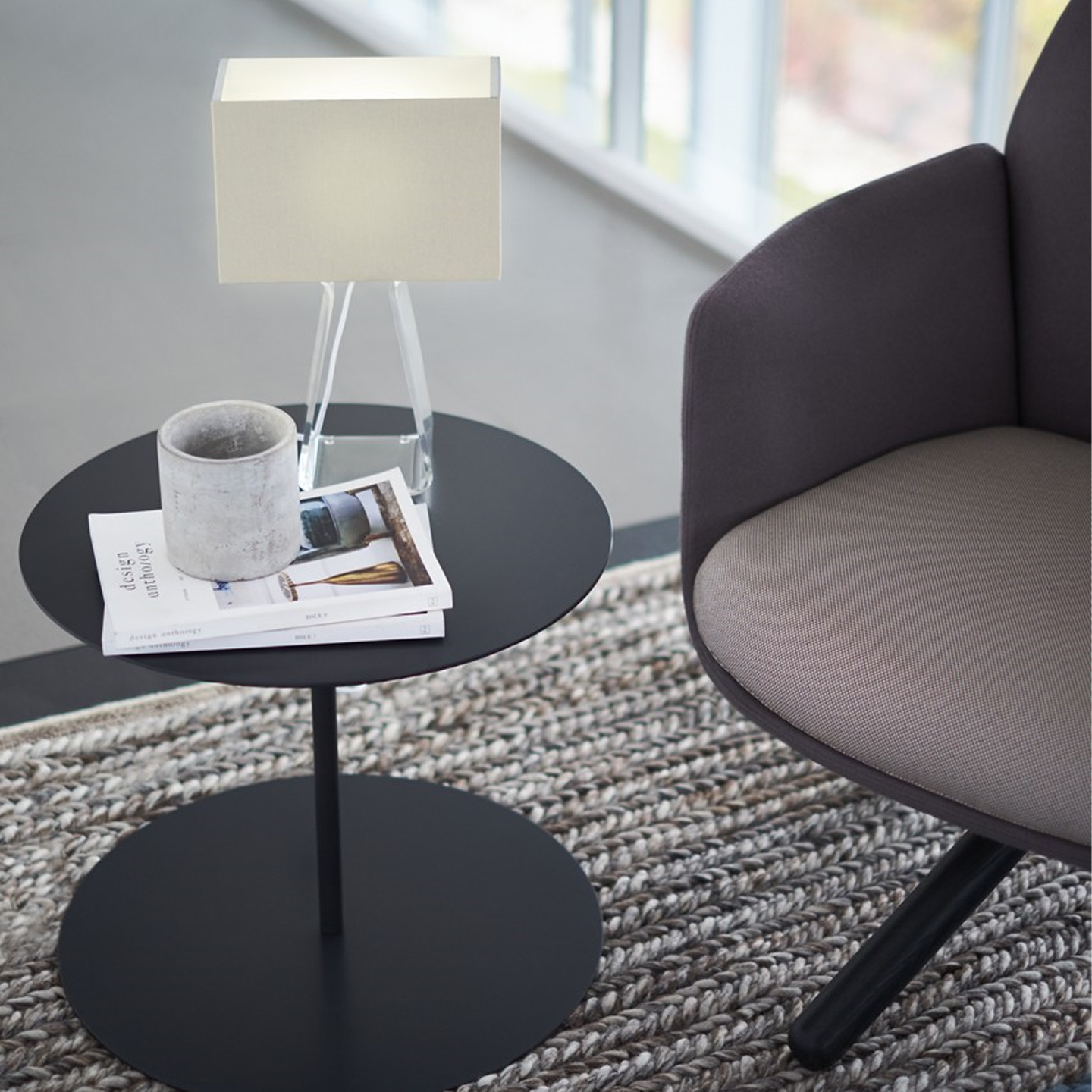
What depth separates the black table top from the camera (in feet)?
3.47

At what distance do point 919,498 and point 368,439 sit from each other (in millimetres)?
464

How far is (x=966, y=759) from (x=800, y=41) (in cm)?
203

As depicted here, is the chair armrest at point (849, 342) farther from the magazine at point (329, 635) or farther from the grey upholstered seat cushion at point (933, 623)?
the magazine at point (329, 635)

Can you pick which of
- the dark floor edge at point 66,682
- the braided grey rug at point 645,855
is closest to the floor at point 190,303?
the dark floor edge at point 66,682

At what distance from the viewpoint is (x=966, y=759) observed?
1.09m

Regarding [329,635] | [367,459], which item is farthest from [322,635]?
[367,459]

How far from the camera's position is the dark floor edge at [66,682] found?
5.45 ft

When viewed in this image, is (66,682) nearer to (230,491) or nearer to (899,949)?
(230,491)

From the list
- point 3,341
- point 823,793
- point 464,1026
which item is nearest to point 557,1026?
point 464,1026

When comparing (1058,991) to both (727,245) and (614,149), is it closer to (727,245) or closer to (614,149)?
(727,245)

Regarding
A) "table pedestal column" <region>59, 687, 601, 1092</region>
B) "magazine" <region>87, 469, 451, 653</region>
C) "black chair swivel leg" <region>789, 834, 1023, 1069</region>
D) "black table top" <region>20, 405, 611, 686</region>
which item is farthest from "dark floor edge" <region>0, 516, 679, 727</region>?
"black chair swivel leg" <region>789, 834, 1023, 1069</region>

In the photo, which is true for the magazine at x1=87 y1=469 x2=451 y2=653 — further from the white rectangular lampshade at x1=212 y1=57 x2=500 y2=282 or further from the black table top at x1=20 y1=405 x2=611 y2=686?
the white rectangular lampshade at x1=212 y1=57 x2=500 y2=282

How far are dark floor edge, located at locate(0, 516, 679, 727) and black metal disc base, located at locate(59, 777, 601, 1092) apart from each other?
0.23 m

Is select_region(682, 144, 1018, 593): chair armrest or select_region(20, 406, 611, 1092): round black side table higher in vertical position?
select_region(682, 144, 1018, 593): chair armrest
